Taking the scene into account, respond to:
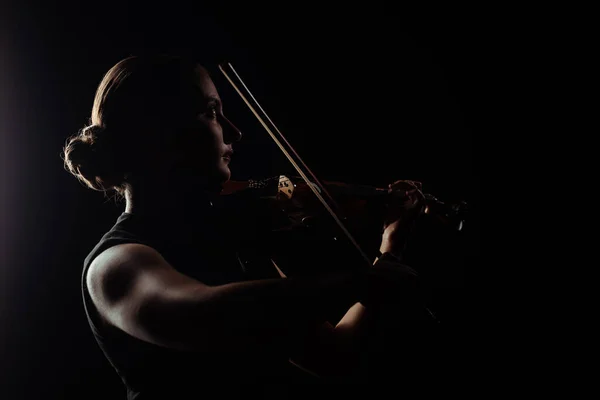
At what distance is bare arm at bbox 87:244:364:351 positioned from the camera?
66 cm

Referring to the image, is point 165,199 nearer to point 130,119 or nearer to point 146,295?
point 130,119

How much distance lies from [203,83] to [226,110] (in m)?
0.76

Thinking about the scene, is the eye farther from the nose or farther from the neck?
the neck

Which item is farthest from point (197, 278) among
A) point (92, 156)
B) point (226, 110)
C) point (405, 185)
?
point (226, 110)

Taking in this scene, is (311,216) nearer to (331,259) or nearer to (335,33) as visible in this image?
(331,259)

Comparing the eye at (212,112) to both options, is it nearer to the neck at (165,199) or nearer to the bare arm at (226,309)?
the neck at (165,199)

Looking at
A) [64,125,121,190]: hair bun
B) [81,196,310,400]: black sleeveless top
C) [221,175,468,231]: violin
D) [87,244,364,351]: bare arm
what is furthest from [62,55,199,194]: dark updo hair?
[87,244,364,351]: bare arm

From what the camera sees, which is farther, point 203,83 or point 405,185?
point 405,185

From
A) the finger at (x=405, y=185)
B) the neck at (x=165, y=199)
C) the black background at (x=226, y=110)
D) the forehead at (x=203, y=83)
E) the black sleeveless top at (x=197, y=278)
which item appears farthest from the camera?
the black background at (x=226, y=110)

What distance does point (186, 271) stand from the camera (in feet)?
3.10

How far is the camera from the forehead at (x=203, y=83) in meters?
1.11

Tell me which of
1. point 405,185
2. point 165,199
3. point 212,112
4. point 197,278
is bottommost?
point 197,278

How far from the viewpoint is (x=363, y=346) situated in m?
1.15

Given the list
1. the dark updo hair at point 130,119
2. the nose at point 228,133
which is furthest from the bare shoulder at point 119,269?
the nose at point 228,133
